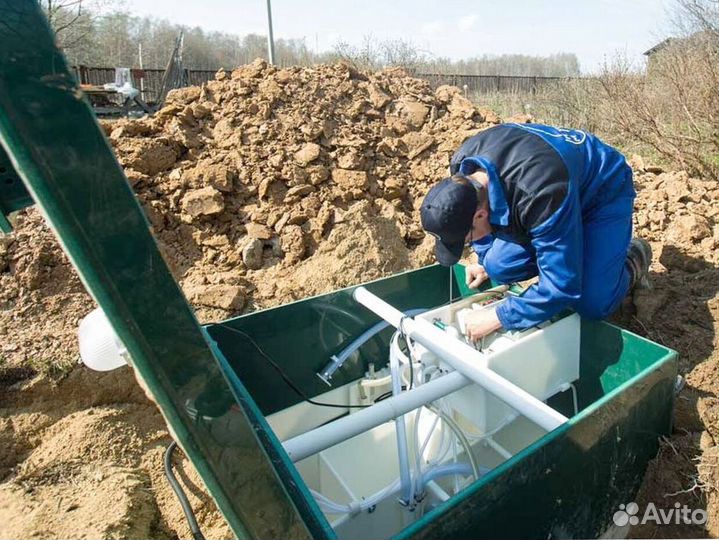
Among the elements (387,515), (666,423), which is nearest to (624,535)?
(666,423)

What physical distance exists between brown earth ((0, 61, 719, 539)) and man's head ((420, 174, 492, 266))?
95 centimetres

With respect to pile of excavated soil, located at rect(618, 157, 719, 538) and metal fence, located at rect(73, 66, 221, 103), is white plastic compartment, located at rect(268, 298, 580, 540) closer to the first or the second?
pile of excavated soil, located at rect(618, 157, 719, 538)

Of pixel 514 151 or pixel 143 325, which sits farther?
pixel 514 151

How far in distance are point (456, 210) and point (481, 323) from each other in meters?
0.46

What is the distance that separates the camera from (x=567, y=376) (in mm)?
1810

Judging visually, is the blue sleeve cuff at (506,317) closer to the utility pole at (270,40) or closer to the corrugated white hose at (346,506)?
the corrugated white hose at (346,506)

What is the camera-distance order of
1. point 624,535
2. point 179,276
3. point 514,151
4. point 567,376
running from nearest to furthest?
point 624,535 → point 514,151 → point 567,376 → point 179,276

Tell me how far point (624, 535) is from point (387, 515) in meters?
0.75

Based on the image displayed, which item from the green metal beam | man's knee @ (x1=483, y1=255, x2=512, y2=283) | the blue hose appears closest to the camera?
the green metal beam

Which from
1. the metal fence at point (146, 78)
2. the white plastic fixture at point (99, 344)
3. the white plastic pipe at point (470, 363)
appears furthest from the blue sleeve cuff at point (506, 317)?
the metal fence at point (146, 78)

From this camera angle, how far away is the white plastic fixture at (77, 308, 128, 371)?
0.93 m

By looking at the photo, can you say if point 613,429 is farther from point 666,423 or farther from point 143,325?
point 143,325

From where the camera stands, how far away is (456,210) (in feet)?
5.00

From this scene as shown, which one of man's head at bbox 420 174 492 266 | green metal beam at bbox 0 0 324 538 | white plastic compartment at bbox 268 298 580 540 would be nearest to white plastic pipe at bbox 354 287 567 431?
white plastic compartment at bbox 268 298 580 540
